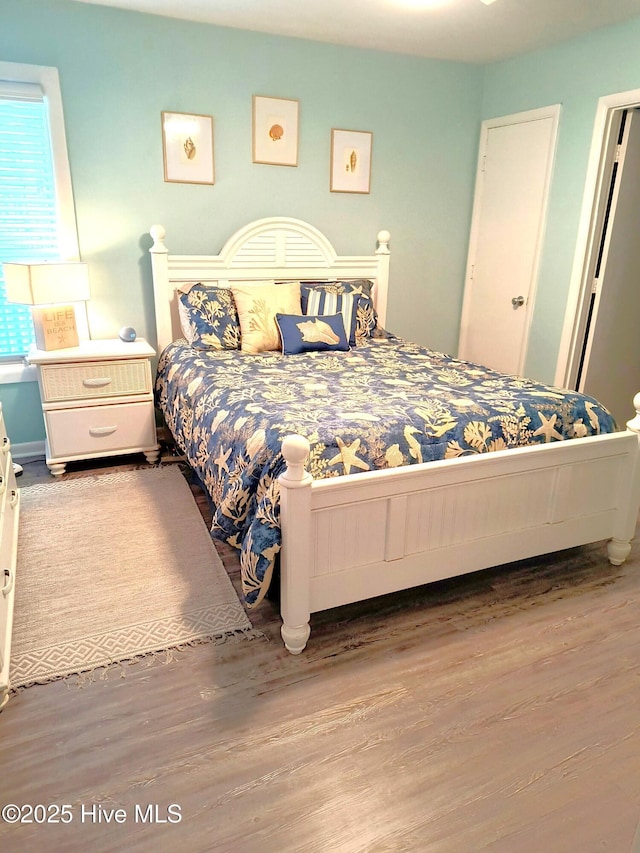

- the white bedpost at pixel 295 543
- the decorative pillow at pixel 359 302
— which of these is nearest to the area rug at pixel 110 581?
the white bedpost at pixel 295 543

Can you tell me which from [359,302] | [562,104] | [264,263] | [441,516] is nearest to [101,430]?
[264,263]

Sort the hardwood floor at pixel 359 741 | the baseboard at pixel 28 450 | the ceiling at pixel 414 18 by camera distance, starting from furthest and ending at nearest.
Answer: the baseboard at pixel 28 450 < the ceiling at pixel 414 18 < the hardwood floor at pixel 359 741

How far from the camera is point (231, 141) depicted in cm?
356

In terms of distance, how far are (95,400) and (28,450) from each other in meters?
0.64

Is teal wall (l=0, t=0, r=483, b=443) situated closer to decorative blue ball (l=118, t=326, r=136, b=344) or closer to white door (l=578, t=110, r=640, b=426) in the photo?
decorative blue ball (l=118, t=326, r=136, b=344)

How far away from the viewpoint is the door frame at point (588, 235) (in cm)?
329

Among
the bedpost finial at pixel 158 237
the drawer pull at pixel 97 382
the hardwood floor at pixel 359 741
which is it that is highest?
the bedpost finial at pixel 158 237

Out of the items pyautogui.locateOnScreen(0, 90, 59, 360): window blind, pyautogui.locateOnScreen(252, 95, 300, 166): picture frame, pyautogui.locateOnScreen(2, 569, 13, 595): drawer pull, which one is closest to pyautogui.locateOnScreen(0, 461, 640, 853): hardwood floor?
pyautogui.locateOnScreen(2, 569, 13, 595): drawer pull

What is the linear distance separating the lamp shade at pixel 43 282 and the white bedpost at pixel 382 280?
1.97m

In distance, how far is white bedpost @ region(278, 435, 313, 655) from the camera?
169 cm

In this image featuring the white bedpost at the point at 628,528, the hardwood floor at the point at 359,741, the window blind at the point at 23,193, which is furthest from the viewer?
the window blind at the point at 23,193

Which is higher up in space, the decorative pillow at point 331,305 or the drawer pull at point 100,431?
the decorative pillow at point 331,305

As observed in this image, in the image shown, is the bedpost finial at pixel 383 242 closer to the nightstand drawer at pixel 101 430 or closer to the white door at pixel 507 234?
the white door at pixel 507 234

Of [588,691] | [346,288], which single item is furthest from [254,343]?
[588,691]
